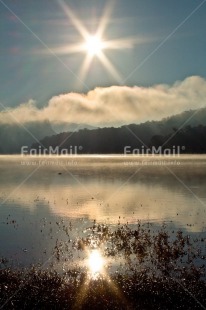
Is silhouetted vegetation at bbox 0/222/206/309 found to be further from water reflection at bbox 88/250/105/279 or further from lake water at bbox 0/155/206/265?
lake water at bbox 0/155/206/265

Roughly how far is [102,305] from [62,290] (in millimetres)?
2490

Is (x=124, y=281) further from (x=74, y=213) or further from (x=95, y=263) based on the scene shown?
(x=74, y=213)

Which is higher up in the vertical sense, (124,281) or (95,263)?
(95,263)

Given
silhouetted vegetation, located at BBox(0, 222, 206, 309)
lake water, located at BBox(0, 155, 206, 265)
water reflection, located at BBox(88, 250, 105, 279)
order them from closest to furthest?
silhouetted vegetation, located at BBox(0, 222, 206, 309), water reflection, located at BBox(88, 250, 105, 279), lake water, located at BBox(0, 155, 206, 265)

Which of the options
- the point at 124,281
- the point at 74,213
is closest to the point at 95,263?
the point at 124,281

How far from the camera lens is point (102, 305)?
17984mm

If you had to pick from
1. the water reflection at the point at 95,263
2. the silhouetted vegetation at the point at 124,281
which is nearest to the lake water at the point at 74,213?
the silhouetted vegetation at the point at 124,281

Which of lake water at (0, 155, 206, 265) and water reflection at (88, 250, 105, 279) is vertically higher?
lake water at (0, 155, 206, 265)

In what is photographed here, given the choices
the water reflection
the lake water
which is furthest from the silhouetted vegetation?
the lake water

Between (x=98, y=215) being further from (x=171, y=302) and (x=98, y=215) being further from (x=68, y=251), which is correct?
(x=171, y=302)

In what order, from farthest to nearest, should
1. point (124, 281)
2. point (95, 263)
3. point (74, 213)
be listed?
point (74, 213), point (95, 263), point (124, 281)

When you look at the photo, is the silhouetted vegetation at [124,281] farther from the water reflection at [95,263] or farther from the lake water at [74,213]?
the lake water at [74,213]

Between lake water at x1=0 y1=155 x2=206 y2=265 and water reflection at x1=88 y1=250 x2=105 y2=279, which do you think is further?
lake water at x1=0 y1=155 x2=206 y2=265

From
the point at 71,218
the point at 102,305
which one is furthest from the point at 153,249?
the point at 71,218
